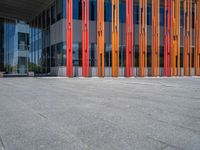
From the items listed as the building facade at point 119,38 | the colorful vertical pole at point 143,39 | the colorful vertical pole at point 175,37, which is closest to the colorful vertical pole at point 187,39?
the building facade at point 119,38

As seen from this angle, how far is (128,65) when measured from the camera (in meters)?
30.5

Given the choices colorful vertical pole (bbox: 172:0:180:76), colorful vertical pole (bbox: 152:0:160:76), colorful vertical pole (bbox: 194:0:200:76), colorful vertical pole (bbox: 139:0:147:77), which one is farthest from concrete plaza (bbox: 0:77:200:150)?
colorful vertical pole (bbox: 194:0:200:76)

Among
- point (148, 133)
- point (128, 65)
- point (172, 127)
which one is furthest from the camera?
point (128, 65)

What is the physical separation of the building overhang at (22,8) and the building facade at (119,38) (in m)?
1.06

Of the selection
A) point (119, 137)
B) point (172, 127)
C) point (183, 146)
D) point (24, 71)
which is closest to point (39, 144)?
point (119, 137)

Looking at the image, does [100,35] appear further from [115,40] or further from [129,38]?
[129,38]

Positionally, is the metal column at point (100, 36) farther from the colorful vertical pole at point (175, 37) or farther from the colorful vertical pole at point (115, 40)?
the colorful vertical pole at point (175, 37)

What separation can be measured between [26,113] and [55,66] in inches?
995

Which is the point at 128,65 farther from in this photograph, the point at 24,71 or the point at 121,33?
the point at 24,71

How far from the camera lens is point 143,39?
31797mm

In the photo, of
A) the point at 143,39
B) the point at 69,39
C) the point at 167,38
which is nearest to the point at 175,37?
the point at 167,38

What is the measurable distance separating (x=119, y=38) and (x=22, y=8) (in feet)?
47.1

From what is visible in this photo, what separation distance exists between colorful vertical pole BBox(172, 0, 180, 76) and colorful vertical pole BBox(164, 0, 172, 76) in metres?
0.59

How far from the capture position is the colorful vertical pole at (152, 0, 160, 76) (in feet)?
106
